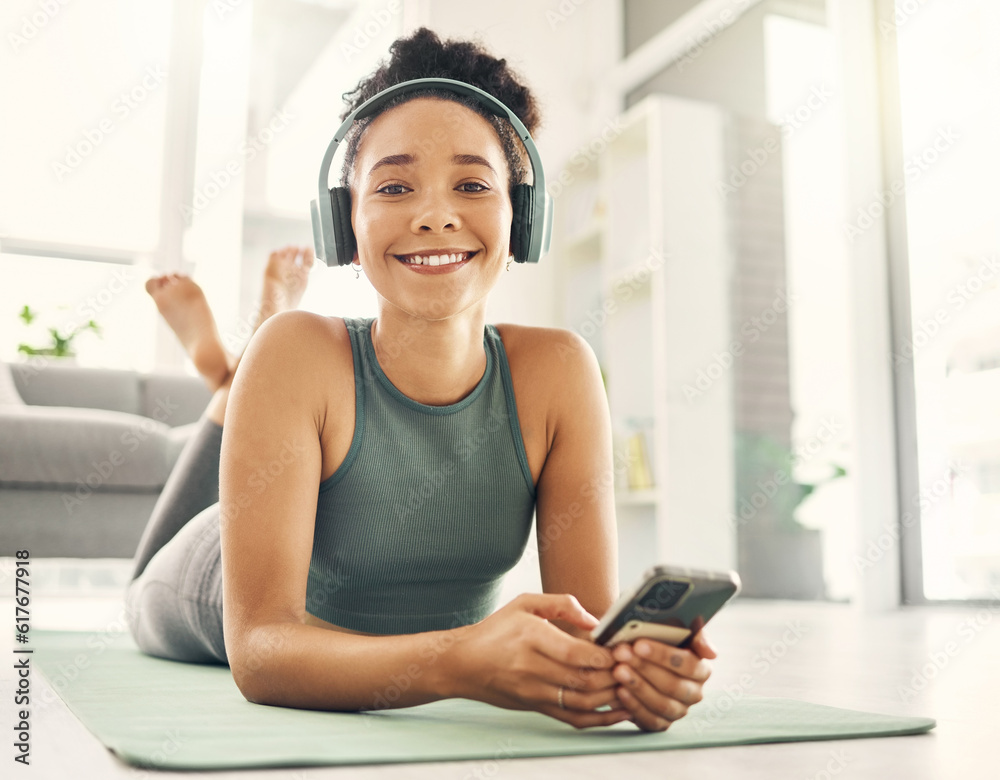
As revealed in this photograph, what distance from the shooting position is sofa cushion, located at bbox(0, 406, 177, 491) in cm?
253

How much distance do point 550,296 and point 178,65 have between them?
2187mm

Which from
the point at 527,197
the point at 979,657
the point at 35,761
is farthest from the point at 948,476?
the point at 35,761

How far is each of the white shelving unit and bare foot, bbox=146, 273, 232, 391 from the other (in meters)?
2.27

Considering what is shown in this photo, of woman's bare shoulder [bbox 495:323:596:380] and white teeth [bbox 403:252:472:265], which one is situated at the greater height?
white teeth [bbox 403:252:472:265]

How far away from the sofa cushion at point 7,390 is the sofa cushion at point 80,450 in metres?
0.49

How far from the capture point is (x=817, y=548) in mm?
3398

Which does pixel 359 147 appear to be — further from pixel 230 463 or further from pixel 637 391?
pixel 637 391
